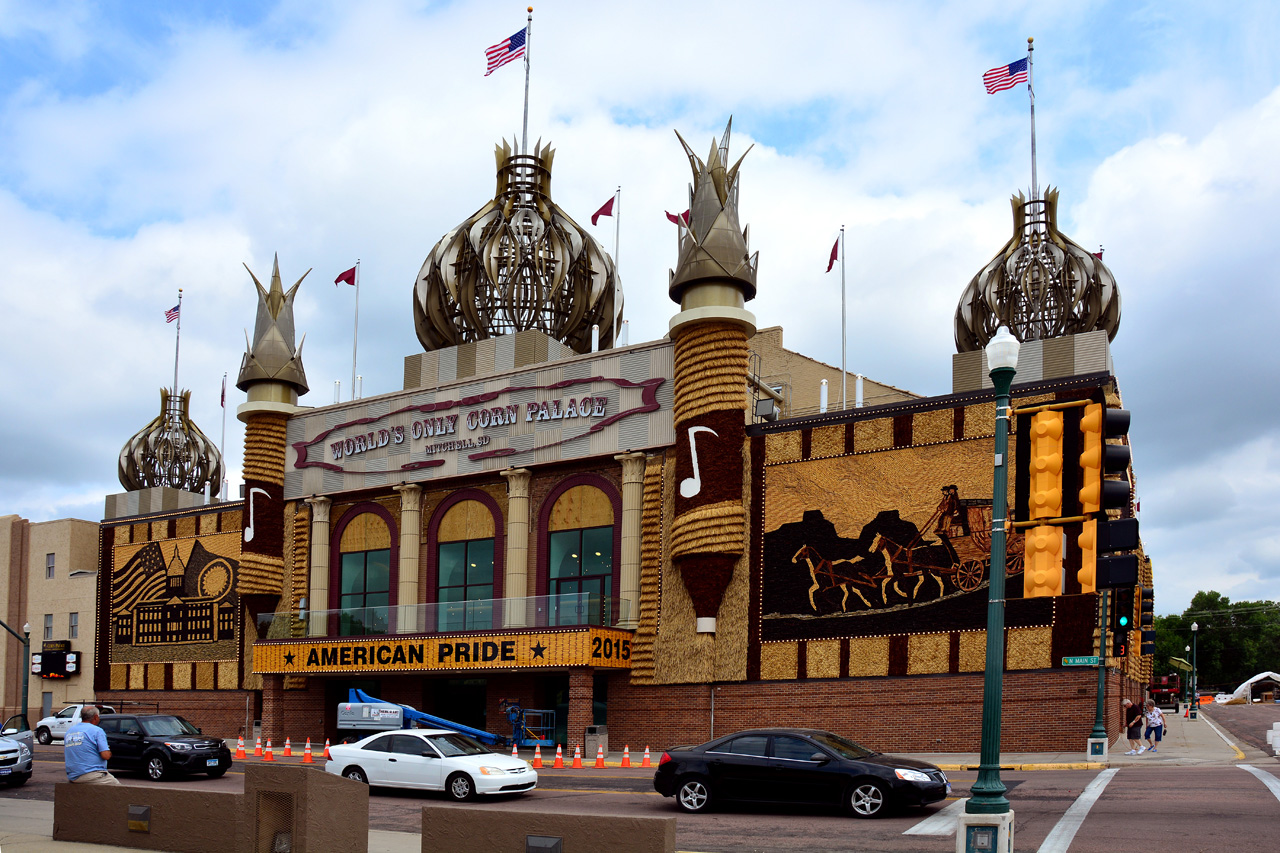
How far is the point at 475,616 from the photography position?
38.7 meters

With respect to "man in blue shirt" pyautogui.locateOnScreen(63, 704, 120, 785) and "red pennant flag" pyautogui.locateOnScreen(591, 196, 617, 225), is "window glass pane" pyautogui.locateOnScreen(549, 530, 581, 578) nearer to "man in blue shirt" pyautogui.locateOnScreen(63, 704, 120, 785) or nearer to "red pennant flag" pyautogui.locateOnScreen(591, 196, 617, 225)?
"red pennant flag" pyautogui.locateOnScreen(591, 196, 617, 225)

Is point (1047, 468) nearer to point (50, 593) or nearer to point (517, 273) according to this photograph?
point (517, 273)

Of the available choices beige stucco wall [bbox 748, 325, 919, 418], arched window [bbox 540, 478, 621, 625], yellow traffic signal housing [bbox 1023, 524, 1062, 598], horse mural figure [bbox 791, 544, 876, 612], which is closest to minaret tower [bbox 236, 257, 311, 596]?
arched window [bbox 540, 478, 621, 625]

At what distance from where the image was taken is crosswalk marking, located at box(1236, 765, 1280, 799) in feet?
67.3

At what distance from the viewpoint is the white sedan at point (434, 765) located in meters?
22.8

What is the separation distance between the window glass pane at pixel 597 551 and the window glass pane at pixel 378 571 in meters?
8.58

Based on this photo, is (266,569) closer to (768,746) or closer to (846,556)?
(846,556)

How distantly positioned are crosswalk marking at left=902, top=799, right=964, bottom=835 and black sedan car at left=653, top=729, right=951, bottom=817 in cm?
29

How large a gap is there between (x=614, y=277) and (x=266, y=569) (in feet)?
56.5

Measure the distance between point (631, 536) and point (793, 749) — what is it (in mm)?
18529

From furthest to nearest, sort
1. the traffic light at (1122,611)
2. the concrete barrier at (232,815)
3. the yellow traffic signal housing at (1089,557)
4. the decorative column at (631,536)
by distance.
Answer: the decorative column at (631,536) < the traffic light at (1122,611) < the concrete barrier at (232,815) < the yellow traffic signal housing at (1089,557)

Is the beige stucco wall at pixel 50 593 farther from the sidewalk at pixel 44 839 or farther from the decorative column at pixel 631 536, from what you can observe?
the sidewalk at pixel 44 839

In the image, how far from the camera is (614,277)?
46094 mm

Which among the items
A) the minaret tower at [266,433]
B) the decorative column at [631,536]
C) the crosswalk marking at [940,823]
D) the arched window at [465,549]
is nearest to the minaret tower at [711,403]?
the decorative column at [631,536]
